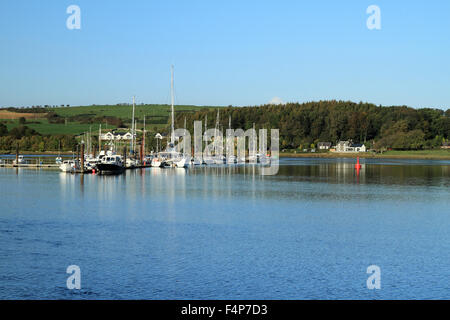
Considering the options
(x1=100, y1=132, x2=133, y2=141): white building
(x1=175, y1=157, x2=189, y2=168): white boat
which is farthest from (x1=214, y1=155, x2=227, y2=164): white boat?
(x1=100, y1=132, x2=133, y2=141): white building

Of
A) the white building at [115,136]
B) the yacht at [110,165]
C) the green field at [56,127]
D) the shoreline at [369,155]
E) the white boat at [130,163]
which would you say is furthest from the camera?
the green field at [56,127]

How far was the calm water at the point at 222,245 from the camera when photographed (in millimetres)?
21906

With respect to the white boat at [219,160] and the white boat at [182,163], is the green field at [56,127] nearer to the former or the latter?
the white boat at [219,160]

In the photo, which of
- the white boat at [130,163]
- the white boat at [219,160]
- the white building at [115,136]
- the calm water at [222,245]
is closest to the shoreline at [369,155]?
the white building at [115,136]

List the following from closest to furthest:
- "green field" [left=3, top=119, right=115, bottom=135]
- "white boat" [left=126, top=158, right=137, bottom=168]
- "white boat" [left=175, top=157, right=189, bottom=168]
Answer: "white boat" [left=126, top=158, right=137, bottom=168] → "white boat" [left=175, top=157, right=189, bottom=168] → "green field" [left=3, top=119, right=115, bottom=135]

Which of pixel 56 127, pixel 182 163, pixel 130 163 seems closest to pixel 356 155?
pixel 182 163

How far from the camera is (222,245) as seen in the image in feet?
97.6

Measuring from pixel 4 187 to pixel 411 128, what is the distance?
476 feet

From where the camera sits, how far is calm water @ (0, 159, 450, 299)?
21906mm

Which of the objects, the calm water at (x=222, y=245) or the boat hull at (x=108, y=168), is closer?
the calm water at (x=222, y=245)

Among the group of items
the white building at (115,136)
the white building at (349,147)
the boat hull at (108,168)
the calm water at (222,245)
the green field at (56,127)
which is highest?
the green field at (56,127)

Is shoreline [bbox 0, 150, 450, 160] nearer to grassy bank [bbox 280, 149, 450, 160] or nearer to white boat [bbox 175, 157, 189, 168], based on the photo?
grassy bank [bbox 280, 149, 450, 160]

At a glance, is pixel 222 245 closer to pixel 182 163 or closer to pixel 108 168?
pixel 108 168
